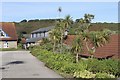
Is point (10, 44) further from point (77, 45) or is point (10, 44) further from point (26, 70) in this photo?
point (26, 70)

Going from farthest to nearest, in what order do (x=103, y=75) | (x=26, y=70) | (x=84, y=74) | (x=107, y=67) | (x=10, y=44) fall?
(x=10, y=44) < (x=26, y=70) < (x=107, y=67) < (x=84, y=74) < (x=103, y=75)

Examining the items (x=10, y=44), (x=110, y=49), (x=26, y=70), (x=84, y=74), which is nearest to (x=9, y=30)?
(x=10, y=44)

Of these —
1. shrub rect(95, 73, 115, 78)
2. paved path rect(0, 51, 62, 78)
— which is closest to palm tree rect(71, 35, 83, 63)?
paved path rect(0, 51, 62, 78)

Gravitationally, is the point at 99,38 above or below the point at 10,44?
above

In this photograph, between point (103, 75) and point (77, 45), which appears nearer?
point (103, 75)

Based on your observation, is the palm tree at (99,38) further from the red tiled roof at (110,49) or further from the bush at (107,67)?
the bush at (107,67)

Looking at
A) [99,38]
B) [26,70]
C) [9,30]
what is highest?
[9,30]

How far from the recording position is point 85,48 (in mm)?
34406

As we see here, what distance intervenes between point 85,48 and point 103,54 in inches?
177

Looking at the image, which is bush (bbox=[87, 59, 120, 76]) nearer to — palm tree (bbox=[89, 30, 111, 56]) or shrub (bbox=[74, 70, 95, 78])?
shrub (bbox=[74, 70, 95, 78])

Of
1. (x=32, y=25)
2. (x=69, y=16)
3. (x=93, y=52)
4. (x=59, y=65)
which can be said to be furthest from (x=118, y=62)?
(x=32, y=25)

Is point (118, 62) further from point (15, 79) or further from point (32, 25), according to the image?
point (32, 25)

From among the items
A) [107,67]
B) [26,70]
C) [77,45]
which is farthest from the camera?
[77,45]

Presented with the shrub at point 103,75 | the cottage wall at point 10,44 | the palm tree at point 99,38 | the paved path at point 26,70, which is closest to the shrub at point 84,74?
the shrub at point 103,75
